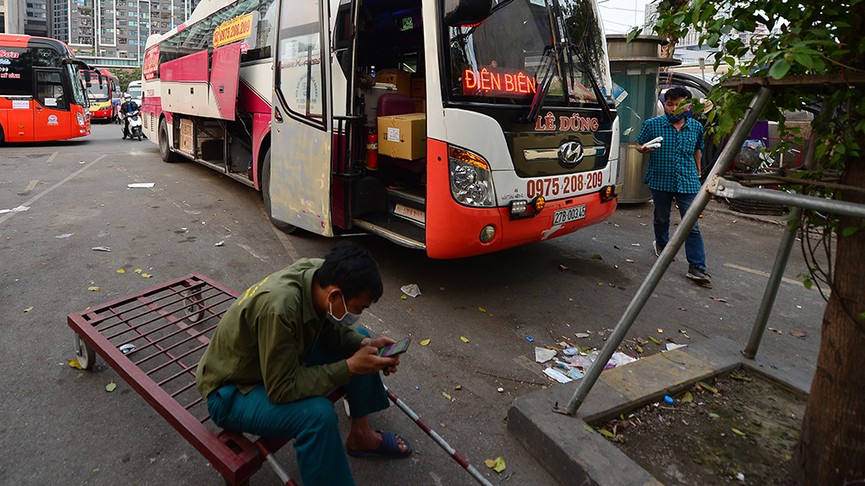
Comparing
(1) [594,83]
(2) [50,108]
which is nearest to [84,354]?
(1) [594,83]

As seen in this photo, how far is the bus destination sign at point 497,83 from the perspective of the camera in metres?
4.18

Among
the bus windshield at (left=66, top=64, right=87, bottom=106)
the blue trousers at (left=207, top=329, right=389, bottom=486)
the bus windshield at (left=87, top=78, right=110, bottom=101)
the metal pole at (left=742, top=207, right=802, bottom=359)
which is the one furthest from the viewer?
the bus windshield at (left=87, top=78, right=110, bottom=101)

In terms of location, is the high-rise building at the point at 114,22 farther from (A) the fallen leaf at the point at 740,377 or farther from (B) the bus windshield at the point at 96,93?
(A) the fallen leaf at the point at 740,377

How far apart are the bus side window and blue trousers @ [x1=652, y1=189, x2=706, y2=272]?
16.5 meters

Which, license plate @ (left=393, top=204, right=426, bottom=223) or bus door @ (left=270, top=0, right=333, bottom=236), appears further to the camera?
bus door @ (left=270, top=0, right=333, bottom=236)

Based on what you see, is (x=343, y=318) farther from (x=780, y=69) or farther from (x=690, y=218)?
(x=780, y=69)

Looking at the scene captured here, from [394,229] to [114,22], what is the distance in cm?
12897

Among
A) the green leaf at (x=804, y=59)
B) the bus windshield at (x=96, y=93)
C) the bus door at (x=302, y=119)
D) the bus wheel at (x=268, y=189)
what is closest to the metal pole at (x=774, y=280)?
the green leaf at (x=804, y=59)

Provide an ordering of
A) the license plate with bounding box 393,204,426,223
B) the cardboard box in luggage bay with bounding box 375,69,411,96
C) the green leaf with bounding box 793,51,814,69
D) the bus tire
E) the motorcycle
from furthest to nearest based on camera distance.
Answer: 1. the motorcycle
2. the bus tire
3. the cardboard box in luggage bay with bounding box 375,69,411,96
4. the license plate with bounding box 393,204,426,223
5. the green leaf with bounding box 793,51,814,69

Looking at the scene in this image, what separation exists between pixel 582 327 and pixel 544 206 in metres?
1.02

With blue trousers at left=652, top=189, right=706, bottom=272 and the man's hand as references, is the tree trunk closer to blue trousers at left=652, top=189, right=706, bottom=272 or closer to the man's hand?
the man's hand

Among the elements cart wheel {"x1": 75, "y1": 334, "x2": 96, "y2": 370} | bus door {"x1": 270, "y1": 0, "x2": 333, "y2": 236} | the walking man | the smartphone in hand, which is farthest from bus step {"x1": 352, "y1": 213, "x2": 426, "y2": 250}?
the walking man

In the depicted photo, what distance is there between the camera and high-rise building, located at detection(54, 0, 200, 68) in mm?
105938

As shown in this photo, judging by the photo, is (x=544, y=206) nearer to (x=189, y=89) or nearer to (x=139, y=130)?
(x=189, y=89)
